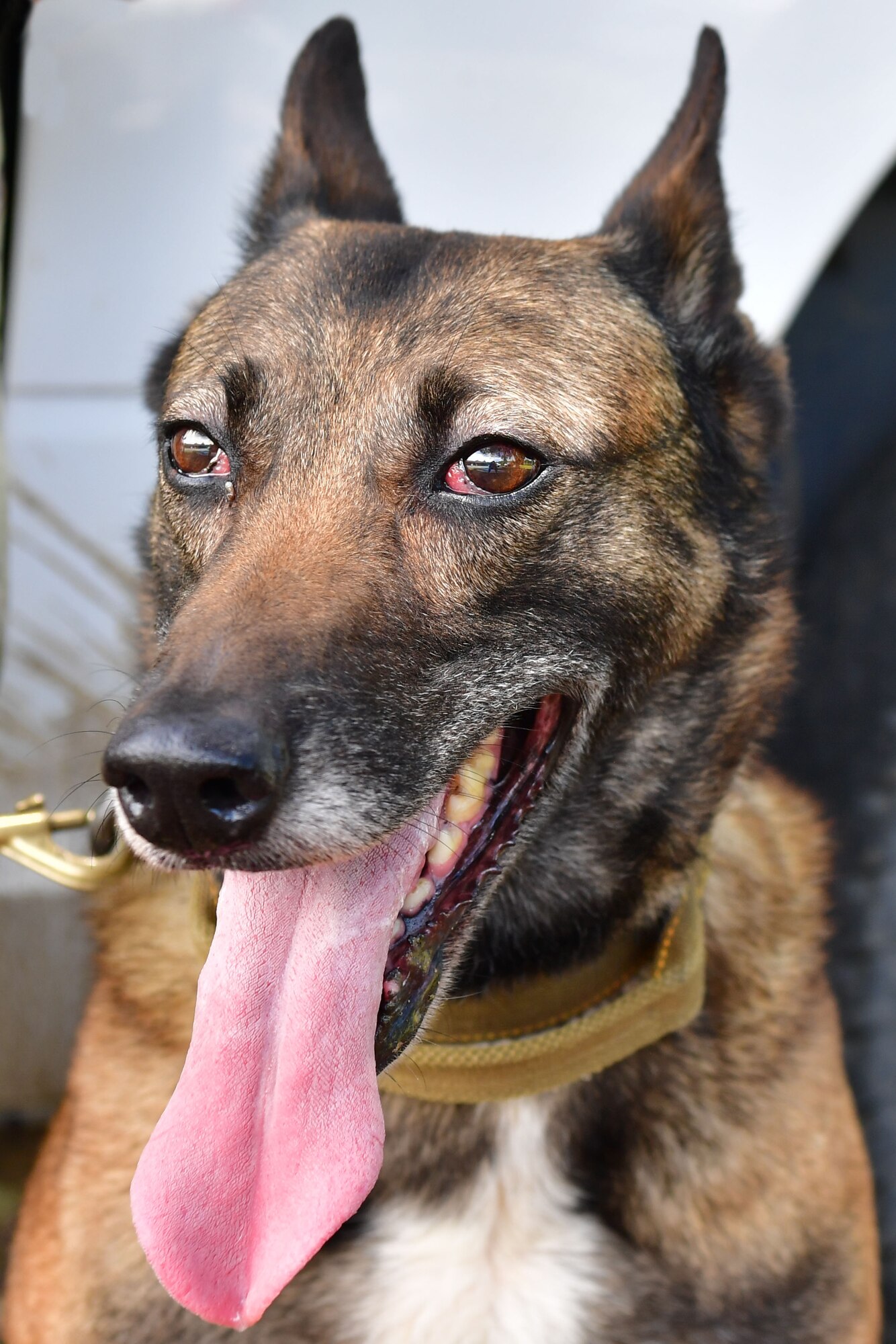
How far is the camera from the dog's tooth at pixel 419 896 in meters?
1.73

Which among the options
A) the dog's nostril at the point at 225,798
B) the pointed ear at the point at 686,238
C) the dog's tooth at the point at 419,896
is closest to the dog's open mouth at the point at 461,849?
the dog's tooth at the point at 419,896

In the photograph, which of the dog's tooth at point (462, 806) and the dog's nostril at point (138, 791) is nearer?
the dog's nostril at point (138, 791)

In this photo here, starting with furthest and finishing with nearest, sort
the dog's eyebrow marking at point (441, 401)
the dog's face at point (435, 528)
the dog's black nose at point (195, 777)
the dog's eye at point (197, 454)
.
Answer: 1. the dog's eye at point (197, 454)
2. the dog's eyebrow marking at point (441, 401)
3. the dog's face at point (435, 528)
4. the dog's black nose at point (195, 777)

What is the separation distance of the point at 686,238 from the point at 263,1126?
1.57 metres

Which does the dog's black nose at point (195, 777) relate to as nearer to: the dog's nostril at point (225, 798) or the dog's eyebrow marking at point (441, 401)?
the dog's nostril at point (225, 798)

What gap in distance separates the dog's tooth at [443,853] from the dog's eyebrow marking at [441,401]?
0.56 meters

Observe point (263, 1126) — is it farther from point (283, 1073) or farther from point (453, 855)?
point (453, 855)

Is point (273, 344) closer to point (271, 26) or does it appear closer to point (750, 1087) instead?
point (271, 26)

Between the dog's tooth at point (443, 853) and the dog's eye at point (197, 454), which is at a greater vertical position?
the dog's eye at point (197, 454)

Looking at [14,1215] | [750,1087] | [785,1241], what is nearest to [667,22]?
[750,1087]

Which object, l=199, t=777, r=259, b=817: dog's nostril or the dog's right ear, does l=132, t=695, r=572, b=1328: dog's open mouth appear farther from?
the dog's right ear

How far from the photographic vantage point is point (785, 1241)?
203 cm

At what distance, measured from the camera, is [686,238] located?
2150 millimetres

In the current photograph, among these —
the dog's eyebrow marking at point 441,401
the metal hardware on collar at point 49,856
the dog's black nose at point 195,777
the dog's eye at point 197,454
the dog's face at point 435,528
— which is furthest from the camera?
the metal hardware on collar at point 49,856
